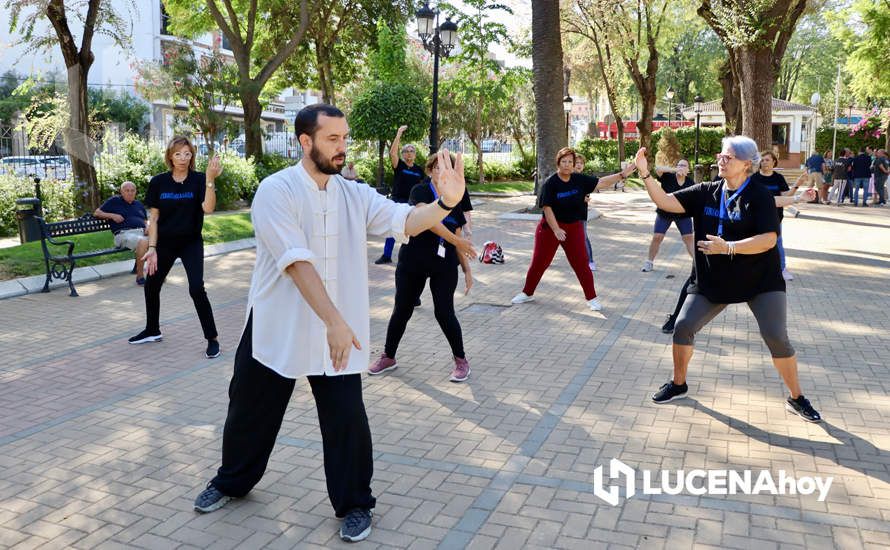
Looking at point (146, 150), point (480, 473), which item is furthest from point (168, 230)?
point (146, 150)

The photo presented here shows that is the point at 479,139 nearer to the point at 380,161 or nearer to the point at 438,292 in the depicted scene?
the point at 380,161

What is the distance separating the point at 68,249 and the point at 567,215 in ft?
21.8

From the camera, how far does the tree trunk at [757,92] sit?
1795 centimetres

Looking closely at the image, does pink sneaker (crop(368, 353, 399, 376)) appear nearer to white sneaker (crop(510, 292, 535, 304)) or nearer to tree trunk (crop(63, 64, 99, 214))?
white sneaker (crop(510, 292, 535, 304))

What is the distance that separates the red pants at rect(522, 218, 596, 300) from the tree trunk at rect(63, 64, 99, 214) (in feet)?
31.8

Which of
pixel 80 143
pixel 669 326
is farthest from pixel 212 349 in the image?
pixel 80 143

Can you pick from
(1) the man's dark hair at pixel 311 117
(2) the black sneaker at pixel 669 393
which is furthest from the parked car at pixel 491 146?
(1) the man's dark hair at pixel 311 117

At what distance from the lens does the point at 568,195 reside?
27.6 ft

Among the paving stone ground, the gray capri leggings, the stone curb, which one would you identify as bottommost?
the paving stone ground

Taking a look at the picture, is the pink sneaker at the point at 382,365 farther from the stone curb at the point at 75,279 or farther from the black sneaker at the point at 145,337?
the stone curb at the point at 75,279

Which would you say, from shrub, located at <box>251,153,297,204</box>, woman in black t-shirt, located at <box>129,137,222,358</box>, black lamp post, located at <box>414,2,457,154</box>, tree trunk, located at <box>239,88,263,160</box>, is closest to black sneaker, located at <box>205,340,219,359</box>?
woman in black t-shirt, located at <box>129,137,222,358</box>

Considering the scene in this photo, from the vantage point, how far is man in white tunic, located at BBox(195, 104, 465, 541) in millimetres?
3416

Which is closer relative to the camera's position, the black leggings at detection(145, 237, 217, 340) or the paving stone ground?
the paving stone ground

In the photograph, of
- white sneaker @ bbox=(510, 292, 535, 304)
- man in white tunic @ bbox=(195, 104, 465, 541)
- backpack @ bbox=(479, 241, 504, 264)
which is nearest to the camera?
man in white tunic @ bbox=(195, 104, 465, 541)
